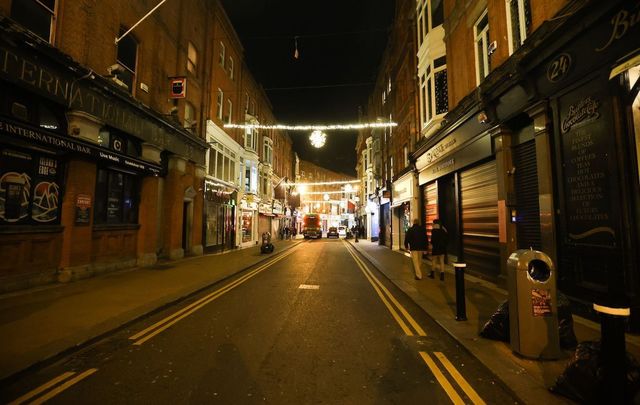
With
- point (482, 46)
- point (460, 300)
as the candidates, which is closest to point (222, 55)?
point (482, 46)

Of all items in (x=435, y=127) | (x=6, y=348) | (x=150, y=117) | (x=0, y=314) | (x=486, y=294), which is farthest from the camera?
(x=435, y=127)

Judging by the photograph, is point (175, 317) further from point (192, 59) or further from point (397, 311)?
point (192, 59)

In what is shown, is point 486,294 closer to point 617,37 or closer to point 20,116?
point 617,37

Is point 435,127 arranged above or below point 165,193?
above

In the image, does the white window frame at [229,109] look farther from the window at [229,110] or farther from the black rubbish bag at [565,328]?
the black rubbish bag at [565,328]

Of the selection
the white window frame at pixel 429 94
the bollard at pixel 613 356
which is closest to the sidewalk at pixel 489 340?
the bollard at pixel 613 356

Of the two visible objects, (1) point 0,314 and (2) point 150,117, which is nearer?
(1) point 0,314

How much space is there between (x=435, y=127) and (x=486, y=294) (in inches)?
329

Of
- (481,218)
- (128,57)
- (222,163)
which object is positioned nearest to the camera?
(481,218)

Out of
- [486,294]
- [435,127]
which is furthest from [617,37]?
[435,127]

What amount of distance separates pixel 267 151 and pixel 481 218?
26644 millimetres

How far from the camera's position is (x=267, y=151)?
1347 inches

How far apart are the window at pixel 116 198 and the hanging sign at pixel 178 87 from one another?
4153 millimetres

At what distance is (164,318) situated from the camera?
6.20 m
